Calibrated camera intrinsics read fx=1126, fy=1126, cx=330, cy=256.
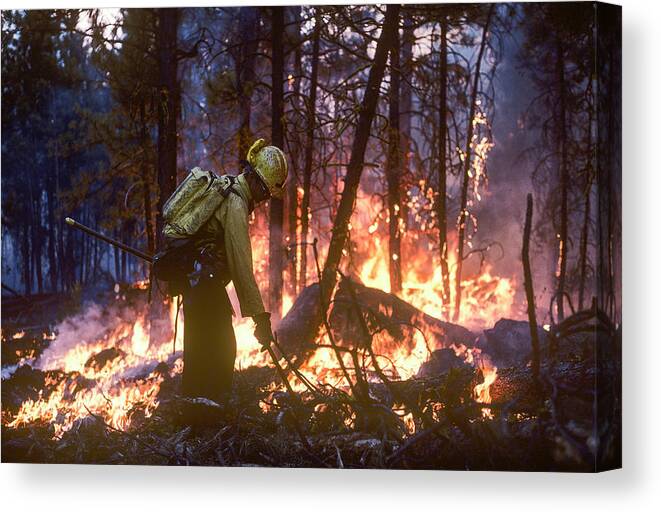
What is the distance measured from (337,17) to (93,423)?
3248 mm

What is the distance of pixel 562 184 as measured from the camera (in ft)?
23.9

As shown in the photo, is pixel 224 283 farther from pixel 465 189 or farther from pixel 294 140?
pixel 465 189

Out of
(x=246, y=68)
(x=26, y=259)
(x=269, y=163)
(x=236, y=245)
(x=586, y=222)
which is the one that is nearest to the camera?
(x=586, y=222)

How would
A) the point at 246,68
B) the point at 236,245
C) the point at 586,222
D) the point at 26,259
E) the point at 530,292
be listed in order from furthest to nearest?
the point at 26,259, the point at 246,68, the point at 236,245, the point at 530,292, the point at 586,222

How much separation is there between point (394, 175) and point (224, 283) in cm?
137

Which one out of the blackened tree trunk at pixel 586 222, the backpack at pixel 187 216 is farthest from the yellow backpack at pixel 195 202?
the blackened tree trunk at pixel 586 222

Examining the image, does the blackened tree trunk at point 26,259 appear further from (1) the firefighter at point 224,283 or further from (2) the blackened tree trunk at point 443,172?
(2) the blackened tree trunk at point 443,172

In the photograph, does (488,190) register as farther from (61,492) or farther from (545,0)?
(61,492)

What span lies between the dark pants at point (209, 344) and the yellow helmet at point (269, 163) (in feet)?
2.78

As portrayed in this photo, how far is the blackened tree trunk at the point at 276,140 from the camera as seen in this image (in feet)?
25.2

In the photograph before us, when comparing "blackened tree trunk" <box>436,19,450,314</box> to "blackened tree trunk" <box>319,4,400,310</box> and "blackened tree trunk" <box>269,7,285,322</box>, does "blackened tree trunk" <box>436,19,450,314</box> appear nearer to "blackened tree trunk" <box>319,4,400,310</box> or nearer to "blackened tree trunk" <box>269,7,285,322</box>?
"blackened tree trunk" <box>319,4,400,310</box>

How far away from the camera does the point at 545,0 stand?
7352 mm

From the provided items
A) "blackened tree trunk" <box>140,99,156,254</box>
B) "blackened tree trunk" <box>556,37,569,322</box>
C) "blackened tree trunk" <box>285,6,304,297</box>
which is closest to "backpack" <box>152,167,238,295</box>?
"blackened tree trunk" <box>140,99,156,254</box>

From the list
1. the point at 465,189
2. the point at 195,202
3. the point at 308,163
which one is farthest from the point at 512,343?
the point at 195,202
